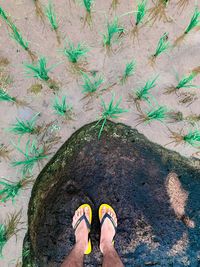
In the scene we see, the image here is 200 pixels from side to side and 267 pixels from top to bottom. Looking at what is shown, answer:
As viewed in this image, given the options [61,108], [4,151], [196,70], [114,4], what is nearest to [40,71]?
[61,108]

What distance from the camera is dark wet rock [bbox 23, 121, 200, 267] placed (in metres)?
1.66

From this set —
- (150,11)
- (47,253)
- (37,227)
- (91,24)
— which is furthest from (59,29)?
(47,253)

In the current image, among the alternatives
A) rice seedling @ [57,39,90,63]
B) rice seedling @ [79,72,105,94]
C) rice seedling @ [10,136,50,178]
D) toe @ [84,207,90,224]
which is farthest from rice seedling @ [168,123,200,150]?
rice seedling @ [10,136,50,178]

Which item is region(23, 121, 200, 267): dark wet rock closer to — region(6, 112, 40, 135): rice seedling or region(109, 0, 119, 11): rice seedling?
region(6, 112, 40, 135): rice seedling

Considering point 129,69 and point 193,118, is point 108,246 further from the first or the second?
point 129,69

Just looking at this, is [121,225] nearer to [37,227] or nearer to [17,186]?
[37,227]

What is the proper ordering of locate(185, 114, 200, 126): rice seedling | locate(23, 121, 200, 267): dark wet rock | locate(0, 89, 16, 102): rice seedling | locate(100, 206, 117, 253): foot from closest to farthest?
locate(100, 206, 117, 253): foot
locate(23, 121, 200, 267): dark wet rock
locate(0, 89, 16, 102): rice seedling
locate(185, 114, 200, 126): rice seedling

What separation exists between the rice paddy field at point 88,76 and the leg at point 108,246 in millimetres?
870

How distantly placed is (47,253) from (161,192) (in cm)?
122

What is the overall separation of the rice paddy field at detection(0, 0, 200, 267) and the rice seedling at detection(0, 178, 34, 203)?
0.01m

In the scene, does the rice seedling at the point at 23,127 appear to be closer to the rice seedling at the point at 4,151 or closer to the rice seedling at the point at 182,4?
the rice seedling at the point at 4,151

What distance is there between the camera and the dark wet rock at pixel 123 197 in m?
1.66

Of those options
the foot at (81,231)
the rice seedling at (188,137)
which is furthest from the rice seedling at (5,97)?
the rice seedling at (188,137)

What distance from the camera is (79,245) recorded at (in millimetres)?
1570
